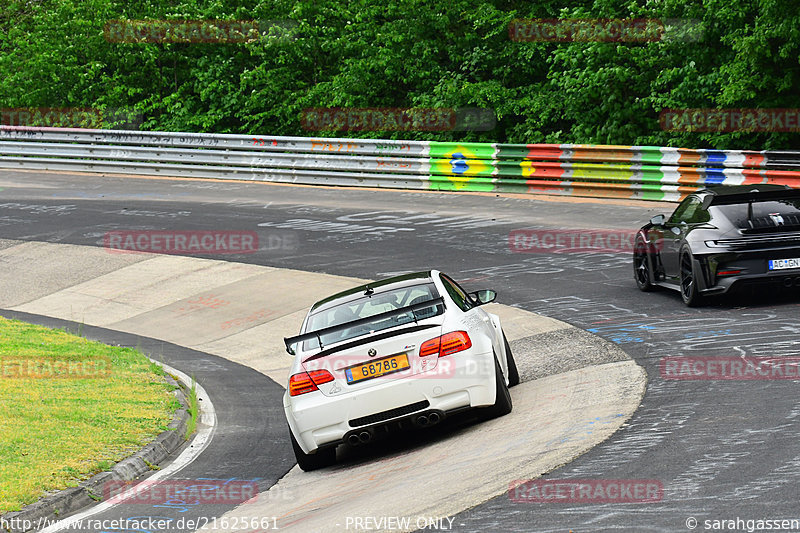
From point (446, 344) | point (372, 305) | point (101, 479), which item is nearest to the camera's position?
point (101, 479)

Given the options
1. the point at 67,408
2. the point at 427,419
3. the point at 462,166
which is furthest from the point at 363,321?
the point at 462,166

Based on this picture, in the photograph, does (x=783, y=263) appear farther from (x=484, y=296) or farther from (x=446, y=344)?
(x=446, y=344)

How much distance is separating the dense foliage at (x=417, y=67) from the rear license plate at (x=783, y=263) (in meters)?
10.8

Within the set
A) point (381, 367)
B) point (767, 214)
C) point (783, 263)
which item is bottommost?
point (381, 367)

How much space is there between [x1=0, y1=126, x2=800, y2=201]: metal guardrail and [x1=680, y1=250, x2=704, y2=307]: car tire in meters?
8.73

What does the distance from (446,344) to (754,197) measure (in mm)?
5943

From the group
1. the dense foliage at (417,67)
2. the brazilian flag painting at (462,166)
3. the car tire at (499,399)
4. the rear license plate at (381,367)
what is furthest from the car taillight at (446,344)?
the brazilian flag painting at (462,166)

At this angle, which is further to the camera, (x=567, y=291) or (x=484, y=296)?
(x=567, y=291)

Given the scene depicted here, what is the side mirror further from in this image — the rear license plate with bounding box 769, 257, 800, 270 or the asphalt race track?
the rear license plate with bounding box 769, 257, 800, 270

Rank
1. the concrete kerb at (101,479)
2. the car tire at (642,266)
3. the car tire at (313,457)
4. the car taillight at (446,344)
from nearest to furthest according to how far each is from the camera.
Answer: the concrete kerb at (101,479), the car taillight at (446,344), the car tire at (313,457), the car tire at (642,266)

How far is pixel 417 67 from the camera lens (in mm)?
30500

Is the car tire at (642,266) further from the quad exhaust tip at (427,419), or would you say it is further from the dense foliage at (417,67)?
the dense foliage at (417,67)

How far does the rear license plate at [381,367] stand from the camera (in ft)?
28.1

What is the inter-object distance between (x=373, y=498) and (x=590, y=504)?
166cm
